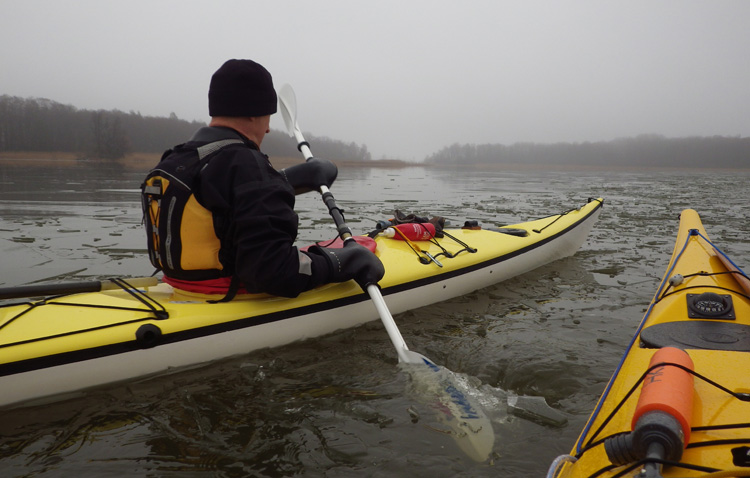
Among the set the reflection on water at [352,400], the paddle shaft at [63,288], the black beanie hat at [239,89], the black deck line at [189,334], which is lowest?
the reflection on water at [352,400]

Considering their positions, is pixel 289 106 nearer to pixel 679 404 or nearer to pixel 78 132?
pixel 679 404

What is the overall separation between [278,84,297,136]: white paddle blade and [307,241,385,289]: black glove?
92.2 inches

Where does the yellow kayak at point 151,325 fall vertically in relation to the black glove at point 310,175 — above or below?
below

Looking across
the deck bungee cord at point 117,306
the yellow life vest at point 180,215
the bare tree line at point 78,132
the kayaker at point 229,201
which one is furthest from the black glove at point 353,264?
the bare tree line at point 78,132

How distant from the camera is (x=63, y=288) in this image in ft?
8.99

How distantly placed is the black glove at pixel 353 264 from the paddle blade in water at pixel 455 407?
2.48 feet

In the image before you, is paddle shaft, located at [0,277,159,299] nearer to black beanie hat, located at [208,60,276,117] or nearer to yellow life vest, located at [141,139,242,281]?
yellow life vest, located at [141,139,242,281]

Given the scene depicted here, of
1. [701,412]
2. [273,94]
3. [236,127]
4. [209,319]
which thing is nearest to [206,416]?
[209,319]

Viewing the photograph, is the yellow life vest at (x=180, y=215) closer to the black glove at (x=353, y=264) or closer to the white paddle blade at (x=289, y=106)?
the black glove at (x=353, y=264)

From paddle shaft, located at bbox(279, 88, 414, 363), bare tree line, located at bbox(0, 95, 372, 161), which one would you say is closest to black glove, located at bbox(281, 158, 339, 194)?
paddle shaft, located at bbox(279, 88, 414, 363)

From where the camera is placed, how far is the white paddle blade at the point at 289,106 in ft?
17.4

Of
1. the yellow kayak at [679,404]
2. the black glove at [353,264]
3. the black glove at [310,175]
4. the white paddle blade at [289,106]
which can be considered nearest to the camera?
the yellow kayak at [679,404]

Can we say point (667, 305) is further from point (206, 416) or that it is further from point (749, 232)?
point (749, 232)

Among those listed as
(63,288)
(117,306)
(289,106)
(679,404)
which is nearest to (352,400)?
(117,306)
